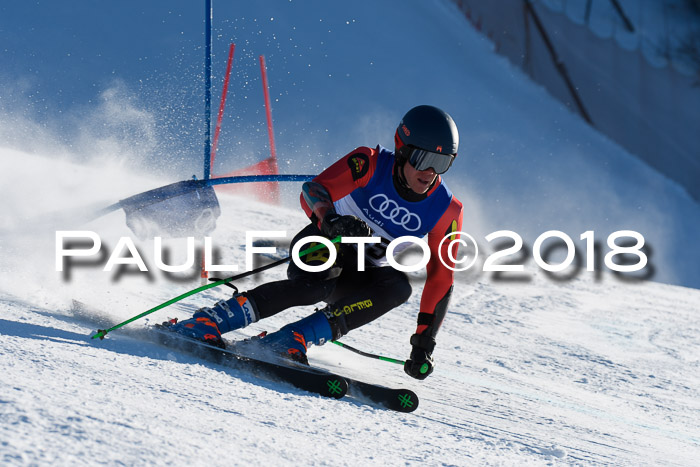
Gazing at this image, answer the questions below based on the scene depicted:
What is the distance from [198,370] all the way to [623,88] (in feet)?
38.9

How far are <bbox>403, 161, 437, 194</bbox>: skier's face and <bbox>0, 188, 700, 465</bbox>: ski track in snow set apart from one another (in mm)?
774

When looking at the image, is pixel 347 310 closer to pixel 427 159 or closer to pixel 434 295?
pixel 434 295

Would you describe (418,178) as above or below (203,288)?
above

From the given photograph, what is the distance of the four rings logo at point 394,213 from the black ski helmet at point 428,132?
0.68ft

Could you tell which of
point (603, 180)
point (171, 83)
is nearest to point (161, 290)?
point (171, 83)

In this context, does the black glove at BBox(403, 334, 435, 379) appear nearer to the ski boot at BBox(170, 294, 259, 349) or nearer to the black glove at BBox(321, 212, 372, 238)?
the black glove at BBox(321, 212, 372, 238)

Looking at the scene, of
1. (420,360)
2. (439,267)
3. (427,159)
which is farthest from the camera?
(439,267)

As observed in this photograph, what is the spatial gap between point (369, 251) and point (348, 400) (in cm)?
81

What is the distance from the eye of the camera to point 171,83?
9.55m

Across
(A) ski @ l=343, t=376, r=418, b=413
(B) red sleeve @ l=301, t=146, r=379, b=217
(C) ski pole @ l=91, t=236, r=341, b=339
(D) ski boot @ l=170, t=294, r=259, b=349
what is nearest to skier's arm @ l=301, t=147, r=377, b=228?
(B) red sleeve @ l=301, t=146, r=379, b=217

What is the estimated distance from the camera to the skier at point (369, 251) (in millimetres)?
2578

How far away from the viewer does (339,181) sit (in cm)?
285

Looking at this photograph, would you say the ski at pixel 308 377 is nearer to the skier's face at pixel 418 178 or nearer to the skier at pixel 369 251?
the skier at pixel 369 251

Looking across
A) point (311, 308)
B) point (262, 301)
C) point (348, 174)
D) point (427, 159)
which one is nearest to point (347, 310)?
point (262, 301)
